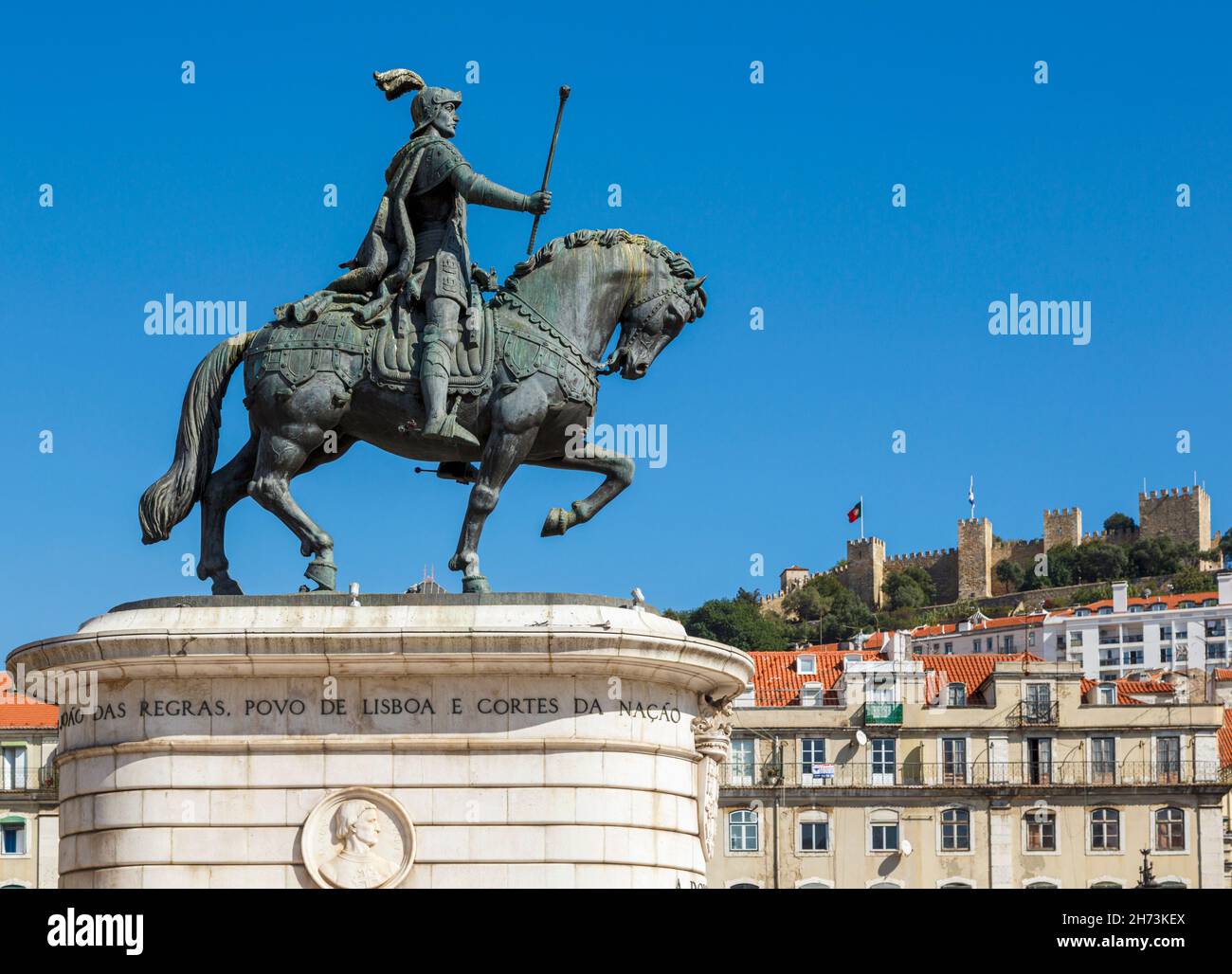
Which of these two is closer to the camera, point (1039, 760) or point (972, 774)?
point (972, 774)

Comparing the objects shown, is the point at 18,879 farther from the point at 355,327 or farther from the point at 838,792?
the point at 355,327

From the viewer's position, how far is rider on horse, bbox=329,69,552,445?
18.6 metres

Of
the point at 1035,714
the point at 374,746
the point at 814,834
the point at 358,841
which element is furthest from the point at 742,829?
the point at 358,841

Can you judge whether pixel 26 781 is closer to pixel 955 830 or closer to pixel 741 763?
pixel 741 763

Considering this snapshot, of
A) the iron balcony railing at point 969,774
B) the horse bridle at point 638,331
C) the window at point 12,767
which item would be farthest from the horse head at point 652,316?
the window at point 12,767

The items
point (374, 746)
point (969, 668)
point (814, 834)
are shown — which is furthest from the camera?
point (969, 668)

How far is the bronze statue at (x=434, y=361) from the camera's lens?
18.6m

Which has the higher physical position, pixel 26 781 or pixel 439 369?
pixel 439 369

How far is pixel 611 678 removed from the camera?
17766 millimetres

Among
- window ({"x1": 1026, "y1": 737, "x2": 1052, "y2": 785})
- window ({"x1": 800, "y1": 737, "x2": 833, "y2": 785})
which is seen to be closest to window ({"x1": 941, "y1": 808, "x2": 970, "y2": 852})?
window ({"x1": 1026, "y1": 737, "x2": 1052, "y2": 785})

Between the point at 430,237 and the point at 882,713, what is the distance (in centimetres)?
5341

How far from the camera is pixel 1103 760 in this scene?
71188 mm
